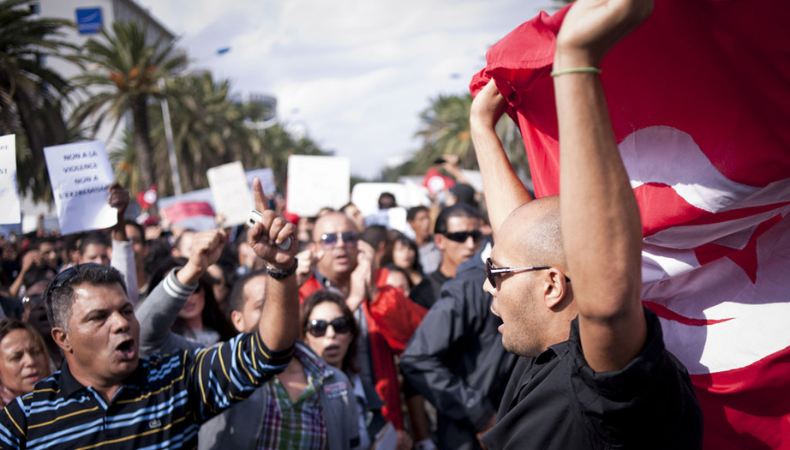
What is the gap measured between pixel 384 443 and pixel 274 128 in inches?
1692

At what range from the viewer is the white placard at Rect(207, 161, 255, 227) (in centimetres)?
850

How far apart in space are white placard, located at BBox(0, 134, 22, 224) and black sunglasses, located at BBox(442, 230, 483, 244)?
2.89 meters

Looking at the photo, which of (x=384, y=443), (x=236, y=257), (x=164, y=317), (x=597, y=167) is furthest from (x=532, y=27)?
(x=236, y=257)

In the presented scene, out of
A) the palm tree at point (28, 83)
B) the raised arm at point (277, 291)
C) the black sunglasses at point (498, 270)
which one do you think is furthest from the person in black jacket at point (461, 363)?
the palm tree at point (28, 83)

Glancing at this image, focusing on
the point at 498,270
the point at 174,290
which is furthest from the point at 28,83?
the point at 498,270

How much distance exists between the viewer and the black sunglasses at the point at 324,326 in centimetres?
372

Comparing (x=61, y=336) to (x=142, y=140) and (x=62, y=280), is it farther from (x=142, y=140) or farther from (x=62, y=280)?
(x=142, y=140)

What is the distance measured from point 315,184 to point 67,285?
5765mm

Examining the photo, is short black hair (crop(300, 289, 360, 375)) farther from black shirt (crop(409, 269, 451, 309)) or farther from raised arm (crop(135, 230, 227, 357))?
black shirt (crop(409, 269, 451, 309))

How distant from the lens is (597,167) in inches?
49.4

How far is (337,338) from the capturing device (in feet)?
12.3

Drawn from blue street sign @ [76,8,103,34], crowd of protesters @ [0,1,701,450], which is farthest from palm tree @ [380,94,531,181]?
blue street sign @ [76,8,103,34]

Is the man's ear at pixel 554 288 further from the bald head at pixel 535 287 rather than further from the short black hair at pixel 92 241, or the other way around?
the short black hair at pixel 92 241

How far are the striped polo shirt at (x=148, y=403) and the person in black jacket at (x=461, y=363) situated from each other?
1.08 m
